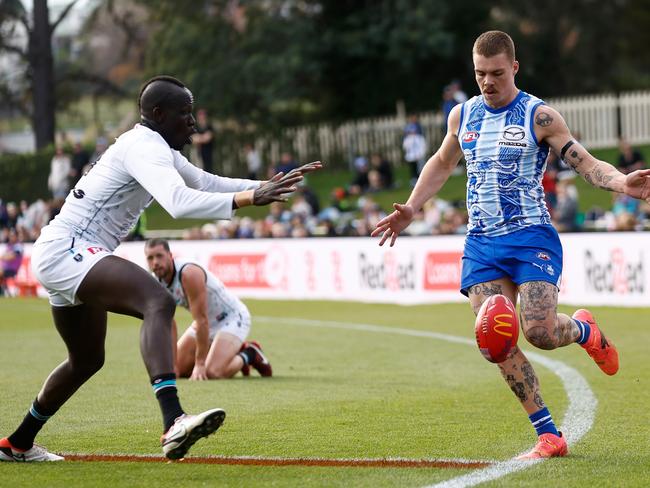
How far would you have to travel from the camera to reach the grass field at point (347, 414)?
260 inches

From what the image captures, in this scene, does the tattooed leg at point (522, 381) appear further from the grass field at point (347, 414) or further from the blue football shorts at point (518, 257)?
the blue football shorts at point (518, 257)

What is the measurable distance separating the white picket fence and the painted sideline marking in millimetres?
29076

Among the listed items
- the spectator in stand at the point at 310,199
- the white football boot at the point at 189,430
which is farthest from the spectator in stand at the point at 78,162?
the white football boot at the point at 189,430

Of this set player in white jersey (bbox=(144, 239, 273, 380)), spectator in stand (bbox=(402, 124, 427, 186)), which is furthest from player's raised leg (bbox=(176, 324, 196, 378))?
spectator in stand (bbox=(402, 124, 427, 186))

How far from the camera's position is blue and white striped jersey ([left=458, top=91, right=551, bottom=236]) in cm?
718

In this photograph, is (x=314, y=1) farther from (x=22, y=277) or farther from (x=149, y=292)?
(x=149, y=292)

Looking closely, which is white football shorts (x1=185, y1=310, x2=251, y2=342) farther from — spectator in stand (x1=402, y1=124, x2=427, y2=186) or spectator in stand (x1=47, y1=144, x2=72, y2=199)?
spectator in stand (x1=47, y1=144, x2=72, y2=199)

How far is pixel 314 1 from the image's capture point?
43812 mm

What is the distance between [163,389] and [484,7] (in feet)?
125

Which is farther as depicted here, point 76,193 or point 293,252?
point 293,252

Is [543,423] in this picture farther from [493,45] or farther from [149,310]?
[149,310]

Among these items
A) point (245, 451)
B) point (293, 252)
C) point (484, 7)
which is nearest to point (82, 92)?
point (484, 7)

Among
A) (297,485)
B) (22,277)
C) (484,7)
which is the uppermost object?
(484,7)

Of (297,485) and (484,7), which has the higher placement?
(484,7)
